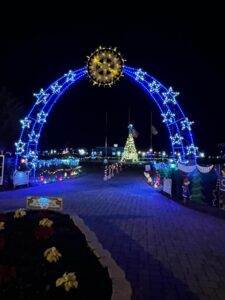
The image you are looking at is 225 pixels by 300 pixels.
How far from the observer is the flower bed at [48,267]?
4430 mm

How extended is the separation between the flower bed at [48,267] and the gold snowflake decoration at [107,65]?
11654 mm

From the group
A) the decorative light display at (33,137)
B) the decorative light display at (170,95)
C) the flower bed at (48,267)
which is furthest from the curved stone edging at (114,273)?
the decorative light display at (33,137)

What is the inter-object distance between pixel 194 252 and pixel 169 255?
62 centimetres

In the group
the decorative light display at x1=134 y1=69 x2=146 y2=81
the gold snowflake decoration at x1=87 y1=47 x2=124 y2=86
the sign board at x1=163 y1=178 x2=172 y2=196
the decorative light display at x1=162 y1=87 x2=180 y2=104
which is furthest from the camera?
the decorative light display at x1=162 y1=87 x2=180 y2=104

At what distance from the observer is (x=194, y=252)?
7.24 m

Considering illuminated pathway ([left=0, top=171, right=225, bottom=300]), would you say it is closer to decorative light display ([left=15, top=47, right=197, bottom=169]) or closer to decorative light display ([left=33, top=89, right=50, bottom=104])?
decorative light display ([left=15, top=47, right=197, bottom=169])

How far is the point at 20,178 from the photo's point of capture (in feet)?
59.7

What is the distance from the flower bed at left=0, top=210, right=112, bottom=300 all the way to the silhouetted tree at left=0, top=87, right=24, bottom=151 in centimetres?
3815

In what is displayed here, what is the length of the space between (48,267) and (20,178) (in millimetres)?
13487

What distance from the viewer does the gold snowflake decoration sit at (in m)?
18.1

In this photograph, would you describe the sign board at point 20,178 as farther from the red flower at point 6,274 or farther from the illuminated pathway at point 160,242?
the red flower at point 6,274

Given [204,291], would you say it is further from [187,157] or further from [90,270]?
[187,157]

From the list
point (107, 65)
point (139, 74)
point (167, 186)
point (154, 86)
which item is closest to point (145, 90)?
point (154, 86)

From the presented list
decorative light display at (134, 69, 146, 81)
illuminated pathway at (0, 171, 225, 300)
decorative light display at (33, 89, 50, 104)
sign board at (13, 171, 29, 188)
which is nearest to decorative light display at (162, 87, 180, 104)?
decorative light display at (134, 69, 146, 81)
